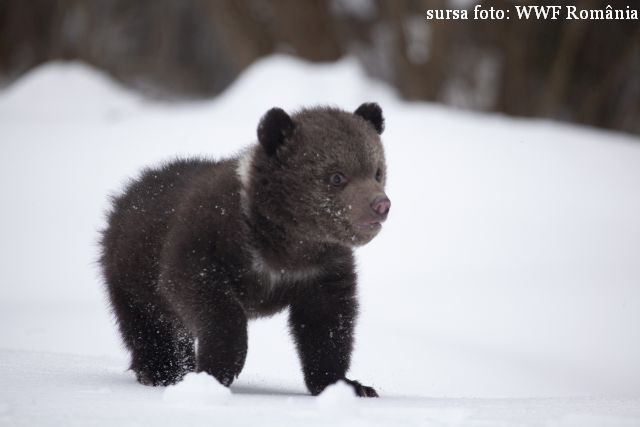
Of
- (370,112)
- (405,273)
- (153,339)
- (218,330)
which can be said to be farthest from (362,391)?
(405,273)

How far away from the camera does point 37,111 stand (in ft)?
50.8


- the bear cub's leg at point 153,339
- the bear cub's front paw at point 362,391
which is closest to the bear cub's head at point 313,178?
the bear cub's front paw at point 362,391

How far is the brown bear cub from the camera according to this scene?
450cm

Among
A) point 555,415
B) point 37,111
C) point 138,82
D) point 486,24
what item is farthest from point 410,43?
point 555,415

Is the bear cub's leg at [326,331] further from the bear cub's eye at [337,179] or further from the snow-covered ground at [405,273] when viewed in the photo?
the bear cub's eye at [337,179]

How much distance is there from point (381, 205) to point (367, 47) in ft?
73.5

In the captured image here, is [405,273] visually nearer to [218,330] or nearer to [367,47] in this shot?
[218,330]

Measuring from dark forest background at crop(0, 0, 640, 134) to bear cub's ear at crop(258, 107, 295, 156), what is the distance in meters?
13.6

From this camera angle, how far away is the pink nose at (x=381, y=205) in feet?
14.6

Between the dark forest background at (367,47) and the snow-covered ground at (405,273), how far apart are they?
165 inches

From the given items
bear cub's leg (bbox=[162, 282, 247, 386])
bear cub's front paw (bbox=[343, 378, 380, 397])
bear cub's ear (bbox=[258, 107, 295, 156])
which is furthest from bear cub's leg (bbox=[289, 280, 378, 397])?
bear cub's ear (bbox=[258, 107, 295, 156])

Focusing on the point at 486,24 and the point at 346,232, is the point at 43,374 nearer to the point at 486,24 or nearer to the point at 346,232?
the point at 346,232

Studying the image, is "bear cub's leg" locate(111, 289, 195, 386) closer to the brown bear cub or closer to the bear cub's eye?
the brown bear cub

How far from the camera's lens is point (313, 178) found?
15.4ft
